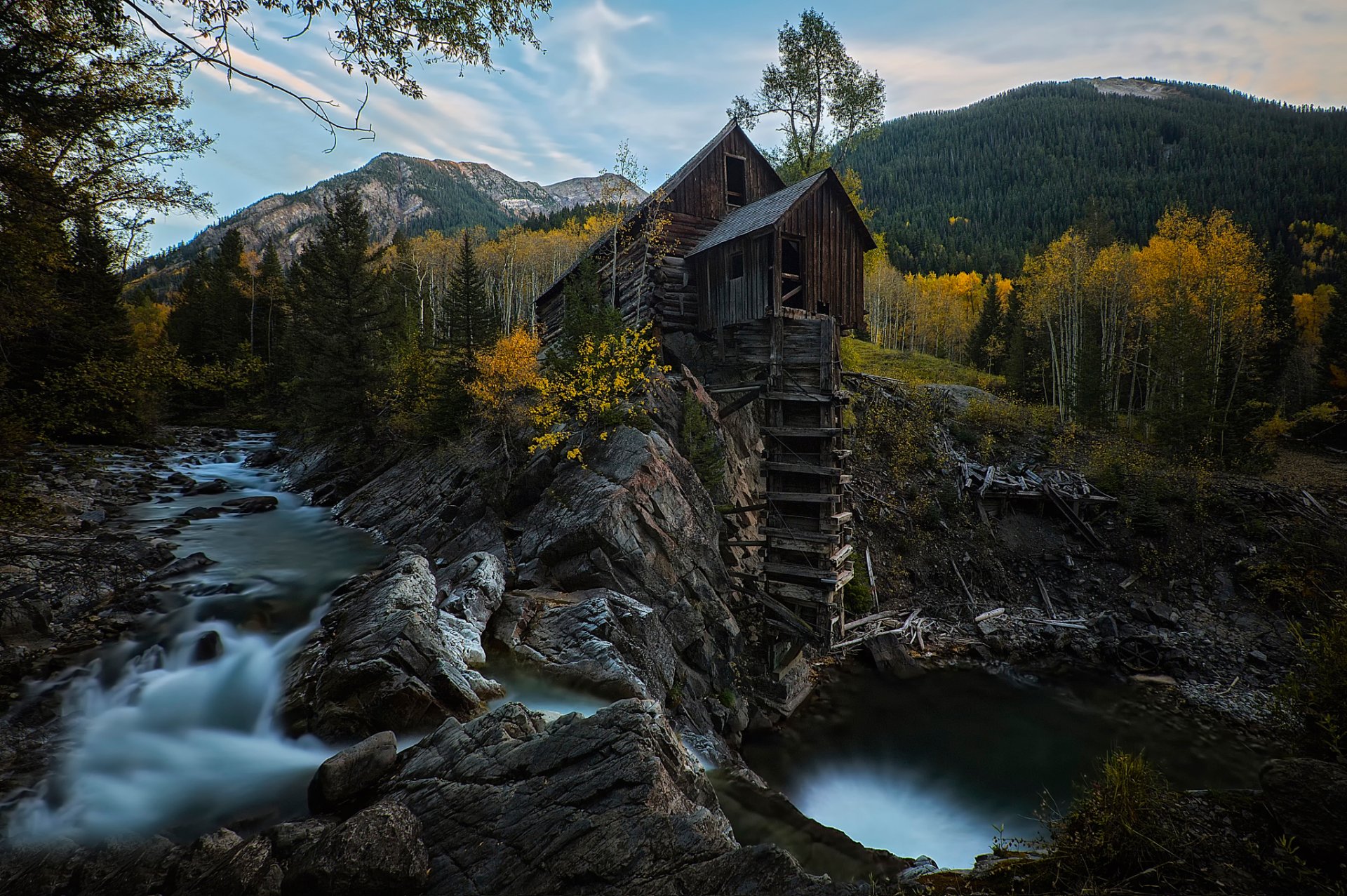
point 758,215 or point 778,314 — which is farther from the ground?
point 758,215

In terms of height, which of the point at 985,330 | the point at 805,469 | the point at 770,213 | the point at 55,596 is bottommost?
the point at 55,596

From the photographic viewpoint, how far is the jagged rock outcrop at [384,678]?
24.7ft

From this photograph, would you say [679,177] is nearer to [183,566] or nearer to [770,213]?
[770,213]

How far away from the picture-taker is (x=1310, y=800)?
392 centimetres

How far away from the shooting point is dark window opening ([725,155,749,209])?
Answer: 2323cm

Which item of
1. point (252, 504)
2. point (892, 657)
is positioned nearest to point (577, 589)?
point (892, 657)

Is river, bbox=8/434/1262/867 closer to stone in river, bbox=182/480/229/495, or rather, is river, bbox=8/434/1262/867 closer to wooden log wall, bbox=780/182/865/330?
stone in river, bbox=182/480/229/495

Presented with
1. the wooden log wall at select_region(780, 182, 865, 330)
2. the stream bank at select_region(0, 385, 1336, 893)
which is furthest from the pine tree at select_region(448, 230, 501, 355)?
the wooden log wall at select_region(780, 182, 865, 330)

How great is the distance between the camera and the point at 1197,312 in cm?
2838

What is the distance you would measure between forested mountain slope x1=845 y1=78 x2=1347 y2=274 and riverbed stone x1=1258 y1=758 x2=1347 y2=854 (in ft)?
273

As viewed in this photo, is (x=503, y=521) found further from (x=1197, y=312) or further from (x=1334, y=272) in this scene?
(x=1334, y=272)

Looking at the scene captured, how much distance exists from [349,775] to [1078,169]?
170957mm

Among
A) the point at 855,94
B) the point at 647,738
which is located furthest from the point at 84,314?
the point at 855,94

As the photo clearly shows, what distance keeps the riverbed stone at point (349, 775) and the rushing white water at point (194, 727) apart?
0.57 metres
